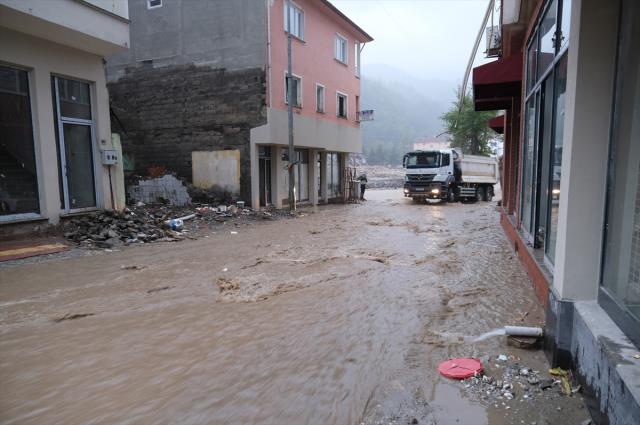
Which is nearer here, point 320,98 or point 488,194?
point 320,98

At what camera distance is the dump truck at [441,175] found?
69.6 feet

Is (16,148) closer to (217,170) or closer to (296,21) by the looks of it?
(217,170)

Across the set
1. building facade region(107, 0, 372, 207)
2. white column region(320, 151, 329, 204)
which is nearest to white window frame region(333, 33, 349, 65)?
building facade region(107, 0, 372, 207)

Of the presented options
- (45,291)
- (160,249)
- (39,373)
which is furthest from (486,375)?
(160,249)

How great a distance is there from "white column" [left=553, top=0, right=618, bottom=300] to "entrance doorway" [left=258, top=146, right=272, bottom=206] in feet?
45.7

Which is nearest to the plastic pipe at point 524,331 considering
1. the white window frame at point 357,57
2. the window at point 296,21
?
the window at point 296,21

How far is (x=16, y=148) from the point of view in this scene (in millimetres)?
9227

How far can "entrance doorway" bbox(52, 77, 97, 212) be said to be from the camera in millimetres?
9969

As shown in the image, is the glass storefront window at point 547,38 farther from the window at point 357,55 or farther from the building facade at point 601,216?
the window at point 357,55

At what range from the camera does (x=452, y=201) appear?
22531 millimetres

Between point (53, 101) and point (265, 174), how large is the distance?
27.1 ft

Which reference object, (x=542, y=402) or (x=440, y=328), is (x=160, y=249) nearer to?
(x=440, y=328)

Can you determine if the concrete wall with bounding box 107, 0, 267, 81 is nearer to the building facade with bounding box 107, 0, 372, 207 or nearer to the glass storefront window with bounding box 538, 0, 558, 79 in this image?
the building facade with bounding box 107, 0, 372, 207

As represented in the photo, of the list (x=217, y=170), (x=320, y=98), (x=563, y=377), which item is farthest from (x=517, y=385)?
(x=320, y=98)
